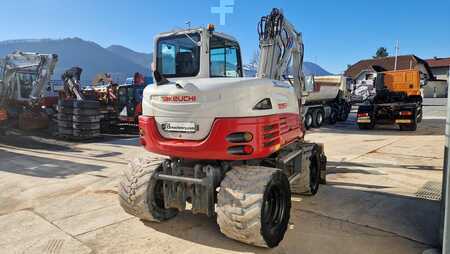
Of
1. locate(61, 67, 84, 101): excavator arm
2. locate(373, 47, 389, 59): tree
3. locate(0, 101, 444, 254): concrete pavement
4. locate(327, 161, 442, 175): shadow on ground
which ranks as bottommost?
locate(0, 101, 444, 254): concrete pavement

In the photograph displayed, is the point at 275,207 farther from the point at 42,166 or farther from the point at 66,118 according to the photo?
the point at 66,118

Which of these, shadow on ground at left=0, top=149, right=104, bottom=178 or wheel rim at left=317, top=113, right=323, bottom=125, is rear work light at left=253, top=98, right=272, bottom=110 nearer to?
shadow on ground at left=0, top=149, right=104, bottom=178

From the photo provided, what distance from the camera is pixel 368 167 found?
852cm

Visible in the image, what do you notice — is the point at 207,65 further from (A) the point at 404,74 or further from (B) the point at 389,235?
(A) the point at 404,74

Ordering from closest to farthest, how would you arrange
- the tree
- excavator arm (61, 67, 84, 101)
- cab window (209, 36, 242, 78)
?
cab window (209, 36, 242, 78) → excavator arm (61, 67, 84, 101) → the tree

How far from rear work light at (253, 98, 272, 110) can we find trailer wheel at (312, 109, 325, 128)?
1439cm

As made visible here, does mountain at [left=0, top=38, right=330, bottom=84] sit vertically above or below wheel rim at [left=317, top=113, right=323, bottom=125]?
above

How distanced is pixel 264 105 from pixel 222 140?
2.42ft

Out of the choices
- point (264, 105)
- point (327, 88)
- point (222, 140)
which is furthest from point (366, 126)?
point (222, 140)

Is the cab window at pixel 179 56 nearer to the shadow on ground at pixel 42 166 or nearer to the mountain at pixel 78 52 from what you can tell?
the shadow on ground at pixel 42 166

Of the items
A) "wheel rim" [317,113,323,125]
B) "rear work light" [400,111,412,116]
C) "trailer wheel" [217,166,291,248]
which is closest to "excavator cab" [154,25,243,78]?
"trailer wheel" [217,166,291,248]

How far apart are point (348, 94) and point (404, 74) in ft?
19.8

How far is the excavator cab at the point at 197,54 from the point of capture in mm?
4711

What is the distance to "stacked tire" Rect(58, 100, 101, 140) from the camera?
12938 millimetres
